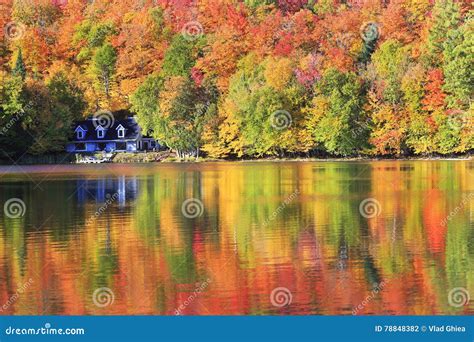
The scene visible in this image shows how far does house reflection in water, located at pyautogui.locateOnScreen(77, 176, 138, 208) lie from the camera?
40.8 metres

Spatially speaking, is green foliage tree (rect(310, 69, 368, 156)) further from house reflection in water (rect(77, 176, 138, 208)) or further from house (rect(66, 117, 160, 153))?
house reflection in water (rect(77, 176, 138, 208))

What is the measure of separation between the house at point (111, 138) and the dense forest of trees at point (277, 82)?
8.37ft

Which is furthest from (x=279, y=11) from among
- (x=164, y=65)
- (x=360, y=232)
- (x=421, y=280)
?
(x=421, y=280)

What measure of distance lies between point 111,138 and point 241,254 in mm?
97141

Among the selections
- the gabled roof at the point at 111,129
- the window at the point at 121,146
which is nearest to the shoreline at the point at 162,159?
the gabled roof at the point at 111,129

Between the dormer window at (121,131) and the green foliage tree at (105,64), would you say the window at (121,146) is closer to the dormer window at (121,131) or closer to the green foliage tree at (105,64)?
the dormer window at (121,131)

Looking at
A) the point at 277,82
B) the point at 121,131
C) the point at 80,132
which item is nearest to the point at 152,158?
the point at 121,131

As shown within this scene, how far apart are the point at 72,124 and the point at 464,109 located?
152 ft

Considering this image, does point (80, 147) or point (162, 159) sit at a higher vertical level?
point (80, 147)

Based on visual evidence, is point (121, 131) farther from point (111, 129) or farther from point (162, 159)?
point (162, 159)

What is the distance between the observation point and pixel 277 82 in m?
100

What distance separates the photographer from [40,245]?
2470cm

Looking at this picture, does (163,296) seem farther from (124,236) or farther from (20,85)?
(20,85)

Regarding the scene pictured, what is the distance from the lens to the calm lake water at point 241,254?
16.8 meters
